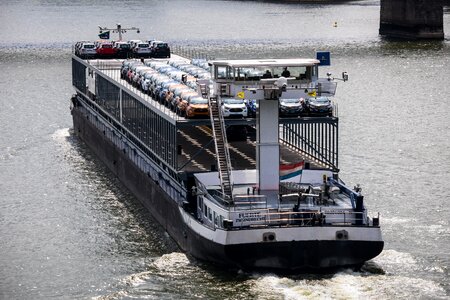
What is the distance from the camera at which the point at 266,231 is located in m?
50.3

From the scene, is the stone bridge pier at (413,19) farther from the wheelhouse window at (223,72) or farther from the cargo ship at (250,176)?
the wheelhouse window at (223,72)

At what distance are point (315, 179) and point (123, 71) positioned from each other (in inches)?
914

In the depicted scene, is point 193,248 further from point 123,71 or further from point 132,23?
point 132,23

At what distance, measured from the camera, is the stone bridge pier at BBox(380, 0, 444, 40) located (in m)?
163

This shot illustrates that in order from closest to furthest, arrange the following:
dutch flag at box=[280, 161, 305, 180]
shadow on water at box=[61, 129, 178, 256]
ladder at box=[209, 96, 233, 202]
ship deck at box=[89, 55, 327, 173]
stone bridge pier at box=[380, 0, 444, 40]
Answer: ladder at box=[209, 96, 233, 202] < dutch flag at box=[280, 161, 305, 180] < ship deck at box=[89, 55, 327, 173] < shadow on water at box=[61, 129, 178, 256] < stone bridge pier at box=[380, 0, 444, 40]

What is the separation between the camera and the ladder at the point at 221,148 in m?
53.8

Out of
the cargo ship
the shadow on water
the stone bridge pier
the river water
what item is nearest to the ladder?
the cargo ship

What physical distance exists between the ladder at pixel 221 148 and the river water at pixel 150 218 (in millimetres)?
3016

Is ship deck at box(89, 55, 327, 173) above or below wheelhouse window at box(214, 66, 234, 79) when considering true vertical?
below

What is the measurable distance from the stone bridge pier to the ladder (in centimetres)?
10882

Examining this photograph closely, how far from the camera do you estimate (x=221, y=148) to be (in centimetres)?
5575

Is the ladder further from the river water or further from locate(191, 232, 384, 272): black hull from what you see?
the river water

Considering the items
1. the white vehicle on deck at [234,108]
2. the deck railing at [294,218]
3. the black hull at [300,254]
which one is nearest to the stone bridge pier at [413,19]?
the white vehicle on deck at [234,108]

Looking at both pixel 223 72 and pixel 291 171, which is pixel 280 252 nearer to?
pixel 291 171
